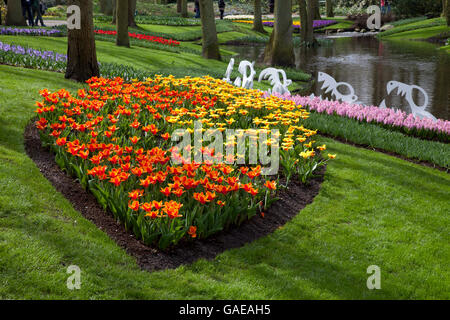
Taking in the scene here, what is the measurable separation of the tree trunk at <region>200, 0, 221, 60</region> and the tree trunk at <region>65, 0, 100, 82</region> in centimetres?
817

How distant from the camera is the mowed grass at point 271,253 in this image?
152 inches

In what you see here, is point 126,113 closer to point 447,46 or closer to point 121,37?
point 121,37

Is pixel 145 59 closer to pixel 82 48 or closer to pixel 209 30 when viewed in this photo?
pixel 209 30

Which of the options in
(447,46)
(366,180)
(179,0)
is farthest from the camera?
(179,0)

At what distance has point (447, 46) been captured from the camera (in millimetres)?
26188

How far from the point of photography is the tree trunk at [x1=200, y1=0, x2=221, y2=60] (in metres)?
17.8

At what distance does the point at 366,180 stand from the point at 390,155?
1650 mm

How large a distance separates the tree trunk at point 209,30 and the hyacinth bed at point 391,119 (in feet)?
29.1

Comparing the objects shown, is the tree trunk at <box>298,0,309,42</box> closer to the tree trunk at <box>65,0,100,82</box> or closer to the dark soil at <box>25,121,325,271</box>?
the tree trunk at <box>65,0,100,82</box>

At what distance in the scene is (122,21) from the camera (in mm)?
17969

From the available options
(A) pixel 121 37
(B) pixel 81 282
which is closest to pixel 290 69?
(A) pixel 121 37

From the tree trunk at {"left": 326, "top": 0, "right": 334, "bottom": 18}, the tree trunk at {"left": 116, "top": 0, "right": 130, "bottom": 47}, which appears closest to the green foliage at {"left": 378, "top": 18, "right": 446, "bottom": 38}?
the tree trunk at {"left": 326, "top": 0, "right": 334, "bottom": 18}
